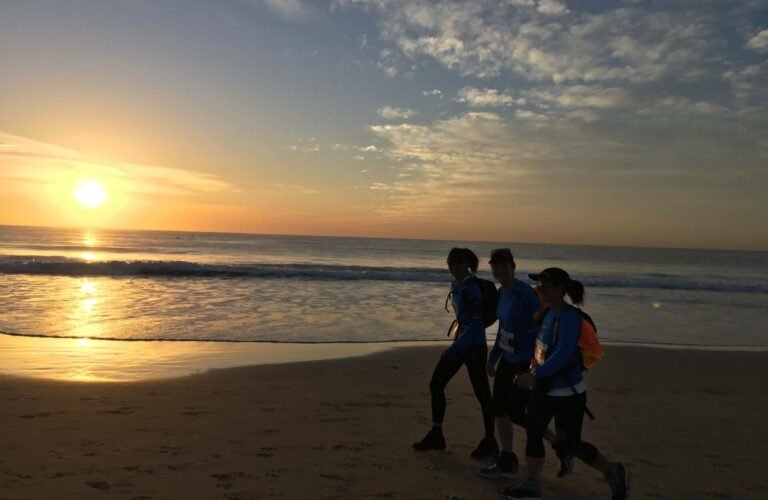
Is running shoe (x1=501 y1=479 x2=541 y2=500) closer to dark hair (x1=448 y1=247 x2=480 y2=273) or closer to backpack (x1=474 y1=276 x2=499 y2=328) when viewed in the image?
backpack (x1=474 y1=276 x2=499 y2=328)

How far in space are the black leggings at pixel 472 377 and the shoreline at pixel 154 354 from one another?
15.0ft

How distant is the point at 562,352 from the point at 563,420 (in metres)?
0.54

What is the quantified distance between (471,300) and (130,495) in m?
3.07

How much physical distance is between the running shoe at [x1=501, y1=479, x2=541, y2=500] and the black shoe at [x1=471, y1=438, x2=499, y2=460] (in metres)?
0.96

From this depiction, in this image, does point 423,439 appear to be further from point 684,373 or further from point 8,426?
point 684,373

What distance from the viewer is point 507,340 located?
4.27 m

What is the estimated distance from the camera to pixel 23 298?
1720cm

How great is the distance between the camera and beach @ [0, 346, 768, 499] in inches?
164

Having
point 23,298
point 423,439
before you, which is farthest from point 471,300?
point 23,298

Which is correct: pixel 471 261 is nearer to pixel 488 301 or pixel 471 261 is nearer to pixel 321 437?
pixel 488 301

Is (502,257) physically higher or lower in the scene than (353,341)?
higher

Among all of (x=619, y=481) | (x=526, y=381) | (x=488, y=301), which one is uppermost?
(x=488, y=301)

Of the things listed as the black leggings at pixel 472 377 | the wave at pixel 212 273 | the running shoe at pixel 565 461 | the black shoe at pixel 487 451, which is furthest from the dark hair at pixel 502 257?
the wave at pixel 212 273

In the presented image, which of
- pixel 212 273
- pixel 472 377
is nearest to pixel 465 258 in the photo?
pixel 472 377
